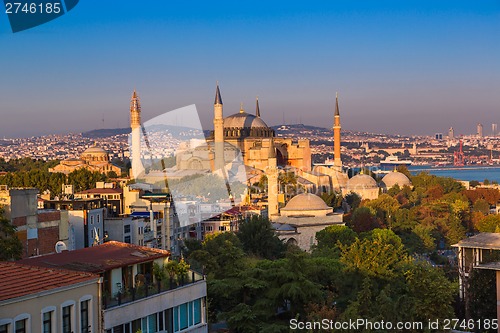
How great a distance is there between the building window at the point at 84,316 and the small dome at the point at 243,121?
60.3 meters

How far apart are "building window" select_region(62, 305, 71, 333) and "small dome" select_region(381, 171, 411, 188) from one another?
5167 cm

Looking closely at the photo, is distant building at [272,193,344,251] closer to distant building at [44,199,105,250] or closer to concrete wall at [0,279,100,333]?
distant building at [44,199,105,250]

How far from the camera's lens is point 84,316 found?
11.5 metres

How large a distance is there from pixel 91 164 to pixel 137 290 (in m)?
57.8

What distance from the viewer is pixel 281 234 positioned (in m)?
36.3

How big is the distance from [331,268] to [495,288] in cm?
433

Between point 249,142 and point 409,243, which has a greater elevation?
point 249,142

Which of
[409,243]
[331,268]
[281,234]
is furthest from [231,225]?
[331,268]

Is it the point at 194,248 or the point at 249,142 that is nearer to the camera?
the point at 194,248

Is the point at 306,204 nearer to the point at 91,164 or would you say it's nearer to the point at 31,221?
the point at 31,221

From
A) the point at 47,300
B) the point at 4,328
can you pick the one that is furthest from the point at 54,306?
the point at 4,328

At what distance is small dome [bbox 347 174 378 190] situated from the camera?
186 feet

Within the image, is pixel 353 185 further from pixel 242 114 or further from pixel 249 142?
pixel 242 114

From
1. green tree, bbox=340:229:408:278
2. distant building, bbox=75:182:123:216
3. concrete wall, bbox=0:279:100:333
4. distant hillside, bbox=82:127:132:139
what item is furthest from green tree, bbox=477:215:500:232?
distant hillside, bbox=82:127:132:139
